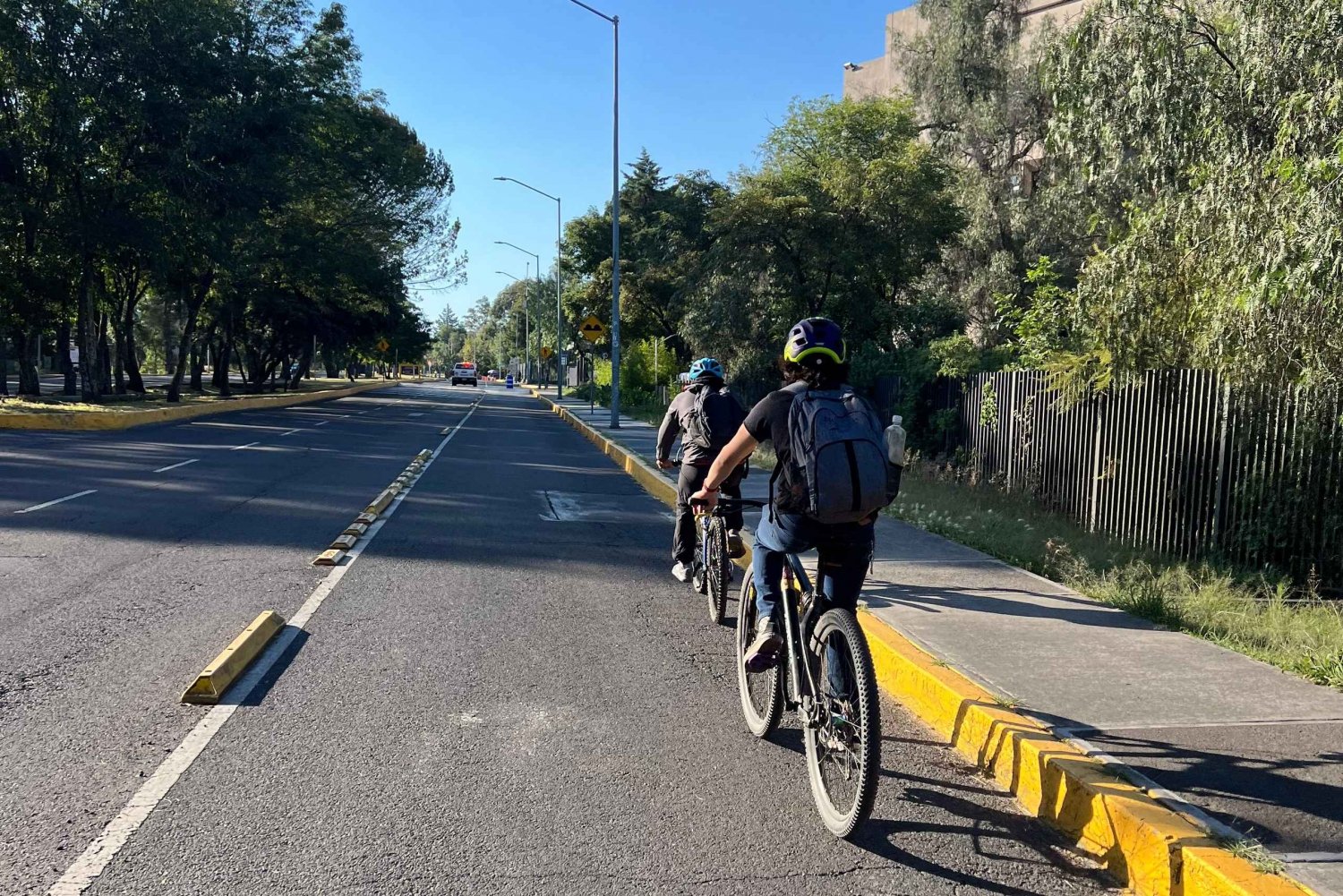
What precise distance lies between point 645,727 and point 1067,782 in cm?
200

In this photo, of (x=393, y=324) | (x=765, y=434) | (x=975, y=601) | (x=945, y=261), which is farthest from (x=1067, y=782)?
(x=393, y=324)

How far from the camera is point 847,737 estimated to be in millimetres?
4148

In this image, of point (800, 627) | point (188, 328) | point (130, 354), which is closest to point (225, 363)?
point (130, 354)

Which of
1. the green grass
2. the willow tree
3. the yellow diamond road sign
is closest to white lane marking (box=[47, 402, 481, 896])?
the green grass

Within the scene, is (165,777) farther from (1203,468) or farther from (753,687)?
(1203,468)

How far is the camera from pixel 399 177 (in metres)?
45.1

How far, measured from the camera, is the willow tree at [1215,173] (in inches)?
331

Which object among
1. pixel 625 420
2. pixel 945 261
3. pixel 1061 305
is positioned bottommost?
pixel 625 420

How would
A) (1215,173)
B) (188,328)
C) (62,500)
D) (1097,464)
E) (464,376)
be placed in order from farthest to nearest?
1. (464,376)
2. (188,328)
3. (62,500)
4. (1097,464)
5. (1215,173)

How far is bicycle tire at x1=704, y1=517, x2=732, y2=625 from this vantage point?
24.9 ft

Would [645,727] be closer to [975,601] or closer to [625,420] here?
[975,601]

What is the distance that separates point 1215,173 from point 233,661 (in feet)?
30.7

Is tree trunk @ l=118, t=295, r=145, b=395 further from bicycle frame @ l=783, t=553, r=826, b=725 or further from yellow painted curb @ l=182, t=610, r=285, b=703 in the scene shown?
bicycle frame @ l=783, t=553, r=826, b=725

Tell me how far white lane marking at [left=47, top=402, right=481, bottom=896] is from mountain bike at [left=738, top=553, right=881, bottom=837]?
2.58 m
